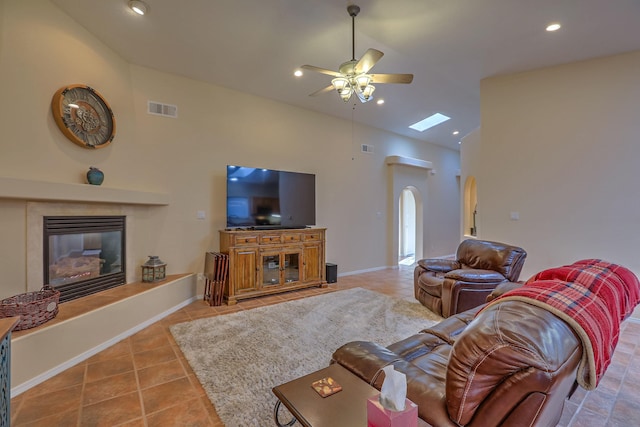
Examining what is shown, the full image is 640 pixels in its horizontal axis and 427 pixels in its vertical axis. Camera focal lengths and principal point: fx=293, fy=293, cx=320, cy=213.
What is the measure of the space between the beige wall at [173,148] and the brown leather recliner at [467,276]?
2.28 m

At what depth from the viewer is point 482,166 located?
15.0ft

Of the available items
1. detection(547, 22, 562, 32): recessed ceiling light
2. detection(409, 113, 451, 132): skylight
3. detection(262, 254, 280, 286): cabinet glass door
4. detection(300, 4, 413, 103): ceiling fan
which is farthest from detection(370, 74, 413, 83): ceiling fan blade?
detection(409, 113, 451, 132): skylight

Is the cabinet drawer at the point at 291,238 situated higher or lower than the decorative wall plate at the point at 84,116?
lower

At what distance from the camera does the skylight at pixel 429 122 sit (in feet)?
21.1

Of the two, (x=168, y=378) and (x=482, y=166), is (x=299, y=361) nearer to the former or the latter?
(x=168, y=378)

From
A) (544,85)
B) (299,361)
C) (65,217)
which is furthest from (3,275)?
(544,85)

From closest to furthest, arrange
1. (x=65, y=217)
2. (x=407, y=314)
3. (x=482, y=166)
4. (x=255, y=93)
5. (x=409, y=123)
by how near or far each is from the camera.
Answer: (x=65, y=217) < (x=407, y=314) < (x=482, y=166) < (x=255, y=93) < (x=409, y=123)

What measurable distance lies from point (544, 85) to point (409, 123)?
2694 mm

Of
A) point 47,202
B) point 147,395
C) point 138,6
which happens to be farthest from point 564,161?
point 47,202

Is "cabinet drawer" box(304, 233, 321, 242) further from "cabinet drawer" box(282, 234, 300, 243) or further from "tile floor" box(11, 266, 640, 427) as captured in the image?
"tile floor" box(11, 266, 640, 427)

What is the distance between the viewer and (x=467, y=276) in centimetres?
326

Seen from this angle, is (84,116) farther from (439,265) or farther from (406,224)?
(406,224)

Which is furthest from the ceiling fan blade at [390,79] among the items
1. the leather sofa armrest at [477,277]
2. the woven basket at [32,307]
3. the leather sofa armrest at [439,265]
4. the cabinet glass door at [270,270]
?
the woven basket at [32,307]

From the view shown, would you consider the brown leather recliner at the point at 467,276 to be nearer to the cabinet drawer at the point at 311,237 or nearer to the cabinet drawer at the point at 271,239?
the cabinet drawer at the point at 311,237
